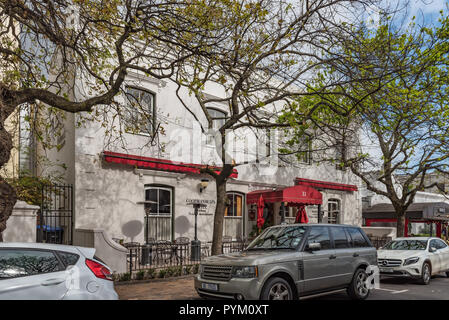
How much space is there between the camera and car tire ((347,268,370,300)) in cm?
905

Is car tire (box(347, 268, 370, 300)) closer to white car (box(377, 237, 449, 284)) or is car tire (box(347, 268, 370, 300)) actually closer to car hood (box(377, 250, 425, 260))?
white car (box(377, 237, 449, 284))

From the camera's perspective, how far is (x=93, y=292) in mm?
5672

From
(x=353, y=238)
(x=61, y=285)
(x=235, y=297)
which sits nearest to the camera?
(x=61, y=285)

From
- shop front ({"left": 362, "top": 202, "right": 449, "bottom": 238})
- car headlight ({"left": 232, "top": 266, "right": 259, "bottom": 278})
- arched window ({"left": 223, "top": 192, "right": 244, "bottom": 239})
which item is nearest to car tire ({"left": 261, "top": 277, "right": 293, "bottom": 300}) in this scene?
car headlight ({"left": 232, "top": 266, "right": 259, "bottom": 278})

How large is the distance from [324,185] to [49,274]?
63.0ft

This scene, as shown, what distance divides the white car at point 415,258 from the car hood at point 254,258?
218 inches

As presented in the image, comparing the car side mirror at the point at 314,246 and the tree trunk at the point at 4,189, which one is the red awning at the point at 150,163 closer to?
the tree trunk at the point at 4,189

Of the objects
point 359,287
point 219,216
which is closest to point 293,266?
point 359,287

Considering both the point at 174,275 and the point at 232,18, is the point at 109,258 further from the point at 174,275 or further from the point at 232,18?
the point at 232,18

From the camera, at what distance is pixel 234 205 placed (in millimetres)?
18984

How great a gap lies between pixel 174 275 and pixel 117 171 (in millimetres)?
4665

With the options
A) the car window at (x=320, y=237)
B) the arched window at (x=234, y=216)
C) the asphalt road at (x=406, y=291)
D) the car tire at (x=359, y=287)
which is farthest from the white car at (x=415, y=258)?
the arched window at (x=234, y=216)

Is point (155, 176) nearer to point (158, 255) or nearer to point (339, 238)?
point (158, 255)

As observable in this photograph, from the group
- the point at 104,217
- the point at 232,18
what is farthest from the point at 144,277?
the point at 232,18
